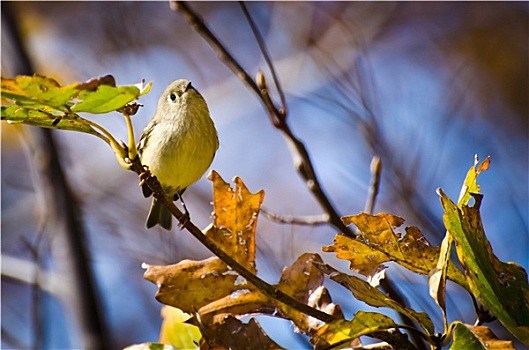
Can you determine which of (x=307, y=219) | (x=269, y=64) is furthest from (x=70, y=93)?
(x=307, y=219)

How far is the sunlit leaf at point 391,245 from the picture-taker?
31.8 inches

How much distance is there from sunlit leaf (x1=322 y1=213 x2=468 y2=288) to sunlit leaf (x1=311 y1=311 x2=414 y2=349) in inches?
3.7

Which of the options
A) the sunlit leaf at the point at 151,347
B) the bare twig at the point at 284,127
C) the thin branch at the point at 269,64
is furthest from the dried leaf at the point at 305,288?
the thin branch at the point at 269,64

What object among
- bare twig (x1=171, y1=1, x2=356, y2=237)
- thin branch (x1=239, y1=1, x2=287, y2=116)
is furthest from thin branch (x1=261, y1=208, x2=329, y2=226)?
thin branch (x1=239, y1=1, x2=287, y2=116)

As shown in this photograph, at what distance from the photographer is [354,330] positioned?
737 mm

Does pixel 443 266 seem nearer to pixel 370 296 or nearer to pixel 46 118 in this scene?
pixel 370 296

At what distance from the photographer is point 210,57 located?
12.7ft

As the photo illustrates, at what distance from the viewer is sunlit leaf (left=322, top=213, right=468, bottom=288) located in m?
0.81

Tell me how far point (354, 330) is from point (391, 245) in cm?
12

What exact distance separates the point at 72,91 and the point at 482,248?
1.48 feet

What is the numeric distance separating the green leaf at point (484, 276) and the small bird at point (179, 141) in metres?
1.21

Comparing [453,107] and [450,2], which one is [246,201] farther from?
[450,2]

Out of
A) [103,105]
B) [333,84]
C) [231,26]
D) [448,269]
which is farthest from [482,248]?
[231,26]

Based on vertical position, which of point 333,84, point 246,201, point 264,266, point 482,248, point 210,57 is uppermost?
point 210,57
